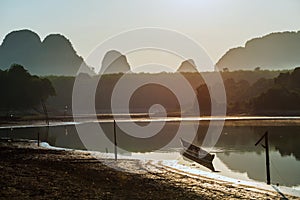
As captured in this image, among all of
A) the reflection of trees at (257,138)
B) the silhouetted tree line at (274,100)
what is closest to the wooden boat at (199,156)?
the reflection of trees at (257,138)

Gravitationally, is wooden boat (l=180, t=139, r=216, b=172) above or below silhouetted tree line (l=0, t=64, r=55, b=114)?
below

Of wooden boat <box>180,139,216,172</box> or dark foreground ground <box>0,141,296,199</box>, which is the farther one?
wooden boat <box>180,139,216,172</box>

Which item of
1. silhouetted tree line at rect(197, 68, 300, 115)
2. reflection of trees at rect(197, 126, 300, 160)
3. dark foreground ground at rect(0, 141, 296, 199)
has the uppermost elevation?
silhouetted tree line at rect(197, 68, 300, 115)

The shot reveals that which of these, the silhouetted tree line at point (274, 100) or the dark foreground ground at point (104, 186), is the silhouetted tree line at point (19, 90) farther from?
the dark foreground ground at point (104, 186)

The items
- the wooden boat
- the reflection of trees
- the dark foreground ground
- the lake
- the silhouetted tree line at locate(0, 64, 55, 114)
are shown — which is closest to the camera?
the dark foreground ground

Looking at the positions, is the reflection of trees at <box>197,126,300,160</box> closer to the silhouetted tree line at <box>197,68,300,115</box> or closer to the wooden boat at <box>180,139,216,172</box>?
the wooden boat at <box>180,139,216,172</box>

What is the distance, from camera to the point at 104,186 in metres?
20.0

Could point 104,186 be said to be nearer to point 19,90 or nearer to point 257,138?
point 257,138

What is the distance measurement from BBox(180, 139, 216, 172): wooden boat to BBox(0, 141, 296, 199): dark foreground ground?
875 centimetres

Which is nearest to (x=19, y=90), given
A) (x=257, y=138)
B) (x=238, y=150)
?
(x=257, y=138)

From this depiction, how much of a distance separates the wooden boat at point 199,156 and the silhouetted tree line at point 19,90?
250ft

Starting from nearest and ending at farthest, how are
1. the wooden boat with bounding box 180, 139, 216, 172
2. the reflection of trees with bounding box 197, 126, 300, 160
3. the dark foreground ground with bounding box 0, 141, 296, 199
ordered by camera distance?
the dark foreground ground with bounding box 0, 141, 296, 199 < the wooden boat with bounding box 180, 139, 216, 172 < the reflection of trees with bounding box 197, 126, 300, 160

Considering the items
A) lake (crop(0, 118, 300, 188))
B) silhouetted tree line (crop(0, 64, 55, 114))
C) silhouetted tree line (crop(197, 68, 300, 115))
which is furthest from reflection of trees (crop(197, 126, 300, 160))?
silhouetted tree line (crop(0, 64, 55, 114))

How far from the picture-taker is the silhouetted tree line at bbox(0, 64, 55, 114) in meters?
112
